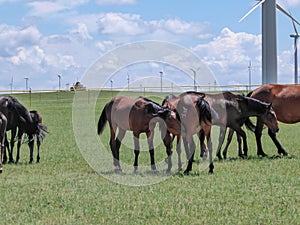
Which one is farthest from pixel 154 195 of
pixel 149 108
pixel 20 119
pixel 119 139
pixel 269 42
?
pixel 269 42

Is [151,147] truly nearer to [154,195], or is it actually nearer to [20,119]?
[154,195]

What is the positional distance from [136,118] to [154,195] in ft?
11.6

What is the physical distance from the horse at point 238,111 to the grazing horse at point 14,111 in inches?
194

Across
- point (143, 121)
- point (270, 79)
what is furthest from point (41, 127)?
point (270, 79)

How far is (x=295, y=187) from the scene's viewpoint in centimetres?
1001

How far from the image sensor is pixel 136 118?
12.7 meters

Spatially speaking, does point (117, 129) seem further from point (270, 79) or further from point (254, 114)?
point (270, 79)

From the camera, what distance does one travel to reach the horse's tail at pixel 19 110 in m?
14.4

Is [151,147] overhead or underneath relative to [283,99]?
underneath

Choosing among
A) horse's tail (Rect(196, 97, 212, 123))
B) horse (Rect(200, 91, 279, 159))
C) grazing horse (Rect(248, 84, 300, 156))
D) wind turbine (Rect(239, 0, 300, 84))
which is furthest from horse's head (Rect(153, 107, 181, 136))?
wind turbine (Rect(239, 0, 300, 84))

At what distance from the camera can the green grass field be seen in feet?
25.8

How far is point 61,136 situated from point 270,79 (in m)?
19.4

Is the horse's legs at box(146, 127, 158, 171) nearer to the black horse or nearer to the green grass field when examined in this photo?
the green grass field

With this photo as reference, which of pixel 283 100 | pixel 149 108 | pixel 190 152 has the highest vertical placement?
pixel 283 100
